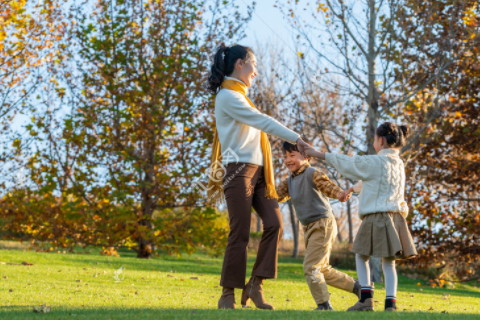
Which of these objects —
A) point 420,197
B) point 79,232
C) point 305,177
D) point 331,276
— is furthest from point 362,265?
point 79,232

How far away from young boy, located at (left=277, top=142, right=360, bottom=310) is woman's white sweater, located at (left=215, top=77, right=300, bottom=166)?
0.72m

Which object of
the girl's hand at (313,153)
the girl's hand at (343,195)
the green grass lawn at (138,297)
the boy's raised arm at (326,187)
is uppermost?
the girl's hand at (313,153)

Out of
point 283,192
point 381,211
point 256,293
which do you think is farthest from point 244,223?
point 381,211

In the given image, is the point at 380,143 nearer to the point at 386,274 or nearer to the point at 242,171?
the point at 386,274

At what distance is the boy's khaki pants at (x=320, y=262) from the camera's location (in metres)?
6.00

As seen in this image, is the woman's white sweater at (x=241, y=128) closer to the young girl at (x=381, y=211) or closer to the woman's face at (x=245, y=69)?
the woman's face at (x=245, y=69)

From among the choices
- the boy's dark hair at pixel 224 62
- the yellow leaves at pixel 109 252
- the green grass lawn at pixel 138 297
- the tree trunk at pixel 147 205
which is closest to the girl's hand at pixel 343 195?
the green grass lawn at pixel 138 297

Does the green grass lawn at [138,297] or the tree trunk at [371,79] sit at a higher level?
the tree trunk at [371,79]

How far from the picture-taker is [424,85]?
1481cm

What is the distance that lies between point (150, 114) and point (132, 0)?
3.17 meters

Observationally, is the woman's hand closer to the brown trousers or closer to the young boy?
the brown trousers

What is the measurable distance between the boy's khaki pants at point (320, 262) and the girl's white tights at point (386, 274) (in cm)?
23

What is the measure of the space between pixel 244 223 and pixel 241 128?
2.60ft

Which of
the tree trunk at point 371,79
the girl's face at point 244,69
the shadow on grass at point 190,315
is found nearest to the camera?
the shadow on grass at point 190,315
